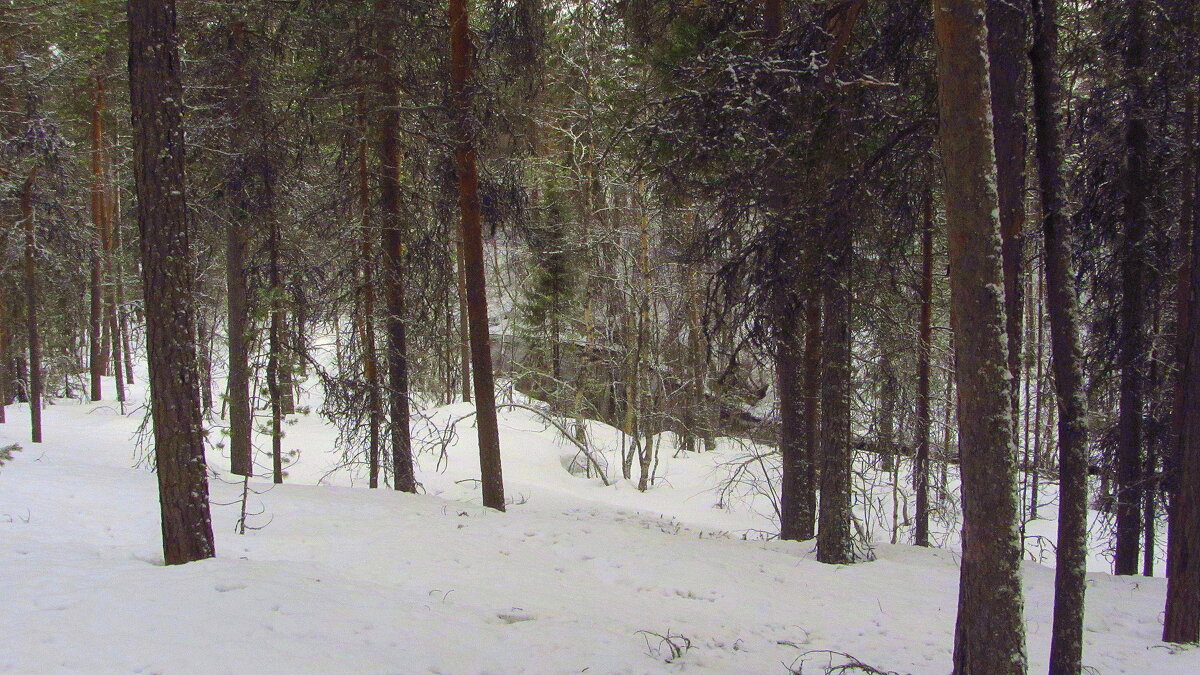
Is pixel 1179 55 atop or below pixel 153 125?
atop

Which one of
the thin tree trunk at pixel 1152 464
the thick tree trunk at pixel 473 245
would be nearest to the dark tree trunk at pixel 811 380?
the thin tree trunk at pixel 1152 464

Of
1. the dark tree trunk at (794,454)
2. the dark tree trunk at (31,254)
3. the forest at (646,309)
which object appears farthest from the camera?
the dark tree trunk at (31,254)

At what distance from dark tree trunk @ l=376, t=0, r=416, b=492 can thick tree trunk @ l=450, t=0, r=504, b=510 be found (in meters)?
0.94

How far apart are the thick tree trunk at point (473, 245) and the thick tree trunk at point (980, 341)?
21.2ft

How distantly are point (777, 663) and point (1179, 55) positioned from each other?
681cm

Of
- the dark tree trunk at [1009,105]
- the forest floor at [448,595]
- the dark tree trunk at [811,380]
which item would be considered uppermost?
the dark tree trunk at [1009,105]

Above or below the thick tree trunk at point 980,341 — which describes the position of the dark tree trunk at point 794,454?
below

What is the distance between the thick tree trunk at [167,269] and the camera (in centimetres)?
541

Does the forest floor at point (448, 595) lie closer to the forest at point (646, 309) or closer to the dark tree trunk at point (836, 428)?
the forest at point (646, 309)

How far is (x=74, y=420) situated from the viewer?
1998 centimetres

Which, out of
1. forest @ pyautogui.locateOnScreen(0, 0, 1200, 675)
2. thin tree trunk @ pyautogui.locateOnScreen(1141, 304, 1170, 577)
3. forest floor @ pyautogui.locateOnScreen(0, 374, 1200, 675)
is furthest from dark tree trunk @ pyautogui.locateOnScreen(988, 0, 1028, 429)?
thin tree trunk @ pyautogui.locateOnScreen(1141, 304, 1170, 577)

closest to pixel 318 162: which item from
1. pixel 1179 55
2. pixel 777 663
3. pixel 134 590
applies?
pixel 134 590

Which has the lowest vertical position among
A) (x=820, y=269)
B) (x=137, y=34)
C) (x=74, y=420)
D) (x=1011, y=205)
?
(x=74, y=420)

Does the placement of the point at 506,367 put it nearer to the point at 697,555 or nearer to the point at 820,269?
the point at 697,555
